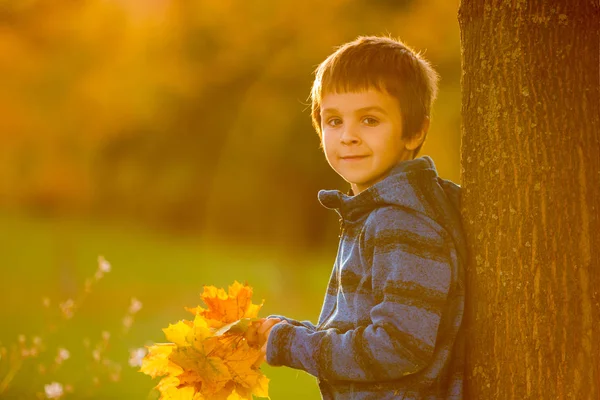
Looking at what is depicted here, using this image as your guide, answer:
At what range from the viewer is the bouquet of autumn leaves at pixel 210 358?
2.49 m

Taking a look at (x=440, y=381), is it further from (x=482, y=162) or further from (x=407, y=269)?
(x=482, y=162)

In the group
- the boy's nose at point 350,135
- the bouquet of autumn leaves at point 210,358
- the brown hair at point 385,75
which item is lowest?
the bouquet of autumn leaves at point 210,358

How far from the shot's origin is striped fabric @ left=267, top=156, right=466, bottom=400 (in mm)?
2262

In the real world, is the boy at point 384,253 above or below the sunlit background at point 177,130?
below

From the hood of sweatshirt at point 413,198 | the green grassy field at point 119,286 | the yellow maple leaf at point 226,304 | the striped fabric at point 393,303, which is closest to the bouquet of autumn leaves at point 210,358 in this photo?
the yellow maple leaf at point 226,304

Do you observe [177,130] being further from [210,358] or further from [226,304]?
[210,358]

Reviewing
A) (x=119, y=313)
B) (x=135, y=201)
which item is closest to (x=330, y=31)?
(x=119, y=313)

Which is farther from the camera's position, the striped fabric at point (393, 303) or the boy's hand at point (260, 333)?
the boy's hand at point (260, 333)

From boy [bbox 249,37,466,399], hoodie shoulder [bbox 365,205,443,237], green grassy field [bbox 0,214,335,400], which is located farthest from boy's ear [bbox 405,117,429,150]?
Answer: green grassy field [bbox 0,214,335,400]

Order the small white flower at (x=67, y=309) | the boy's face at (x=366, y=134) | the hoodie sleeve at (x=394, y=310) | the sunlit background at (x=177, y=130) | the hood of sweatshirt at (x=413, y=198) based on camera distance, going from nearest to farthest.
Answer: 1. the hoodie sleeve at (x=394, y=310)
2. the hood of sweatshirt at (x=413, y=198)
3. the boy's face at (x=366, y=134)
4. the small white flower at (x=67, y=309)
5. the sunlit background at (x=177, y=130)

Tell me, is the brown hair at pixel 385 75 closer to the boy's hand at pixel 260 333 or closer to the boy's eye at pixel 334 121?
→ the boy's eye at pixel 334 121

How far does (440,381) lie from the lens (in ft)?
7.99

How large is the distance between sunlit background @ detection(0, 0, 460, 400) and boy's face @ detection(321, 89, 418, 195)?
3639 millimetres

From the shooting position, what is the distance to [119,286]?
14.3m
